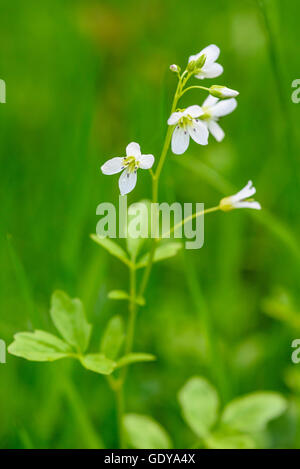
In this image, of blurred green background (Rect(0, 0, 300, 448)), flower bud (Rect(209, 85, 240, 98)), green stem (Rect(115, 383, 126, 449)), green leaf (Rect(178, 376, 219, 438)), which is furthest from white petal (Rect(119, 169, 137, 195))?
green leaf (Rect(178, 376, 219, 438))

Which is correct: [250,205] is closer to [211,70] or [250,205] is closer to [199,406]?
[211,70]

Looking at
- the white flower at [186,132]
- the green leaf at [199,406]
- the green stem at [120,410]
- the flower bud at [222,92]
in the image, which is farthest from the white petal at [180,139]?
the green leaf at [199,406]

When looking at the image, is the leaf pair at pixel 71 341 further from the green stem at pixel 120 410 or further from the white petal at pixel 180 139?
the white petal at pixel 180 139

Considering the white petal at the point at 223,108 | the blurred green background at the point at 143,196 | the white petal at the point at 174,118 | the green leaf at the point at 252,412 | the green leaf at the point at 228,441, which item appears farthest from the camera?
the blurred green background at the point at 143,196

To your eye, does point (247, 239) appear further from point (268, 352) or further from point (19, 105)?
point (19, 105)

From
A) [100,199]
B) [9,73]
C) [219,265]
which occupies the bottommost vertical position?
[219,265]

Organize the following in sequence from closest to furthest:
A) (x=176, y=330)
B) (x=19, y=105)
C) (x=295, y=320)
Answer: (x=295, y=320)
(x=176, y=330)
(x=19, y=105)

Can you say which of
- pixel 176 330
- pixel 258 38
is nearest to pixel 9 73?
pixel 258 38
